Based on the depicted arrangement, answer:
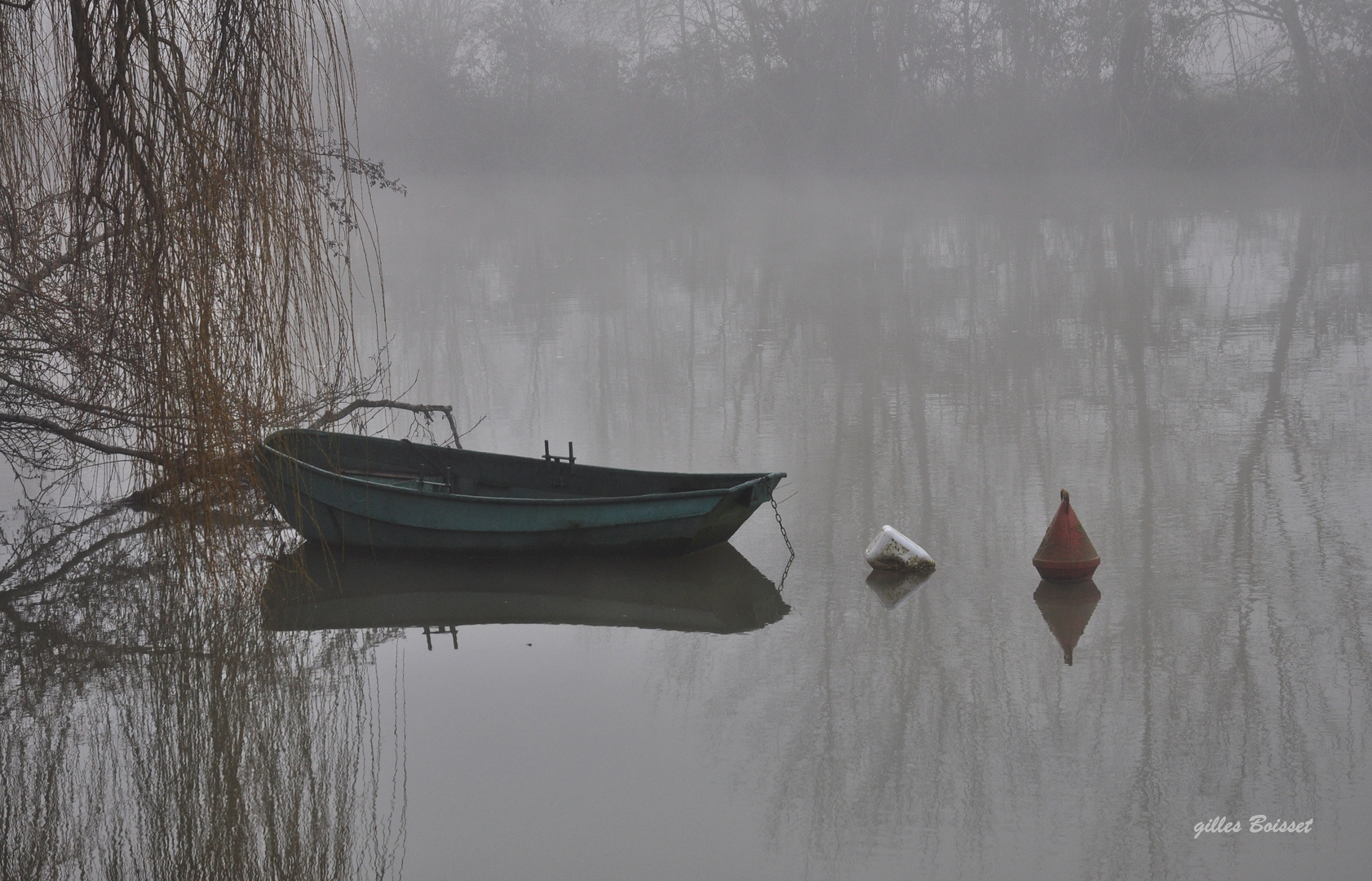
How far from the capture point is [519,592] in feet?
22.5

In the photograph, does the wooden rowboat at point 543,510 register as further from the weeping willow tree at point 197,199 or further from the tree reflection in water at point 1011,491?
the weeping willow tree at point 197,199

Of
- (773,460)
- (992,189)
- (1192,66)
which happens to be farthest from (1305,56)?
(773,460)

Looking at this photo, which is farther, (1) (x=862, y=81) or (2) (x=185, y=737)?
(1) (x=862, y=81)

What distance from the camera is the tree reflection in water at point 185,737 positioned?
171 inches

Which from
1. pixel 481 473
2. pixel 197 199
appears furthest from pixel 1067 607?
pixel 197 199

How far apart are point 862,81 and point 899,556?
27693mm

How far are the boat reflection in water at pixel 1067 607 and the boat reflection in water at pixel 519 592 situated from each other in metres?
1.25

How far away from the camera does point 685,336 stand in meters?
15.3

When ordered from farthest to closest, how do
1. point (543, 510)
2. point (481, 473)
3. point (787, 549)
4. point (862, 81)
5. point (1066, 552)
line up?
point (862, 81) < point (481, 473) < point (787, 549) < point (543, 510) < point (1066, 552)

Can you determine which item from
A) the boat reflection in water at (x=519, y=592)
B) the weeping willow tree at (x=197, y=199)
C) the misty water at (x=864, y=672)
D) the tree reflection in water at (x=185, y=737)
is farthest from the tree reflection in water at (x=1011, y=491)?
the weeping willow tree at (x=197, y=199)

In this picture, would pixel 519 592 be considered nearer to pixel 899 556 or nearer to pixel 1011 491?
pixel 899 556

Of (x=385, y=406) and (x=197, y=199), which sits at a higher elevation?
(x=385, y=406)

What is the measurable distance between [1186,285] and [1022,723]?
13.0 metres

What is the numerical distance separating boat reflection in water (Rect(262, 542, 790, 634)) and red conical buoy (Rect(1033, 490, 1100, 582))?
4.28ft
